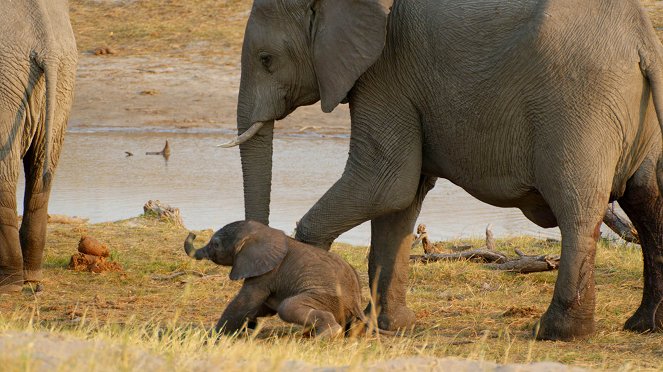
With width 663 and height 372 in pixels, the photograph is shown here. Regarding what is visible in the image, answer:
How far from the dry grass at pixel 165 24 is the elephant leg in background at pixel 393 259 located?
14245 millimetres

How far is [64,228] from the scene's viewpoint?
1051 centimetres

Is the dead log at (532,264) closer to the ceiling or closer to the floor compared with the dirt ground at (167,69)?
closer to the floor

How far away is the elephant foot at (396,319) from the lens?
691 cm

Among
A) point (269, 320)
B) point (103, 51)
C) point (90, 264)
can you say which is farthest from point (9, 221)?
point (103, 51)

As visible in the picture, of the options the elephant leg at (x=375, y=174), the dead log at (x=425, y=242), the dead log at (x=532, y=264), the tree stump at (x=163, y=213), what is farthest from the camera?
the tree stump at (x=163, y=213)

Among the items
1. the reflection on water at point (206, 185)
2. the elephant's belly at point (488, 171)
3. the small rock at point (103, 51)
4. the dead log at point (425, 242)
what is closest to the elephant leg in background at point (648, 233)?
the elephant's belly at point (488, 171)

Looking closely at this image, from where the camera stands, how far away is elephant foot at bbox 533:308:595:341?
621 cm

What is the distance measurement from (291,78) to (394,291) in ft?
4.38

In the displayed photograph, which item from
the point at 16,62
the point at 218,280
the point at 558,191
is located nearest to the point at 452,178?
the point at 558,191

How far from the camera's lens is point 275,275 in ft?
20.5

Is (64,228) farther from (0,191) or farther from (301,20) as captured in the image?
(301,20)

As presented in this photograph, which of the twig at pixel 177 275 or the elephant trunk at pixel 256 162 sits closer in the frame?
the elephant trunk at pixel 256 162

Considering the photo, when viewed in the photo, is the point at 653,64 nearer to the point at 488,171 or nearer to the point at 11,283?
the point at 488,171

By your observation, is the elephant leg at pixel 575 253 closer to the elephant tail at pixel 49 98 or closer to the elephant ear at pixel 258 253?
the elephant ear at pixel 258 253
